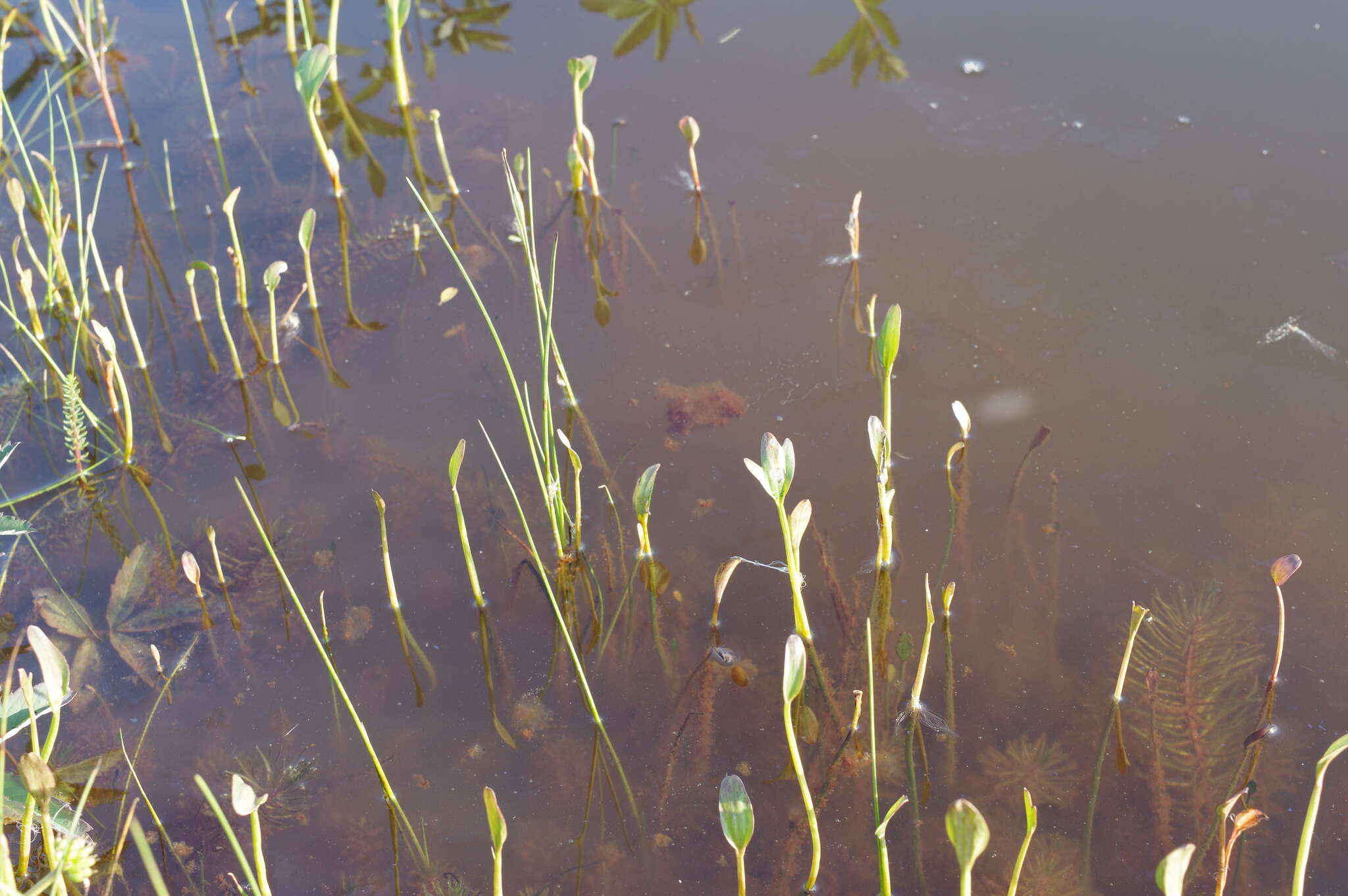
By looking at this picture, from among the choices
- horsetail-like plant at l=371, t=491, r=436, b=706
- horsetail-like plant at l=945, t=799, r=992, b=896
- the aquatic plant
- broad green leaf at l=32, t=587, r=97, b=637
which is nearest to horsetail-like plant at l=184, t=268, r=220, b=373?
broad green leaf at l=32, t=587, r=97, b=637

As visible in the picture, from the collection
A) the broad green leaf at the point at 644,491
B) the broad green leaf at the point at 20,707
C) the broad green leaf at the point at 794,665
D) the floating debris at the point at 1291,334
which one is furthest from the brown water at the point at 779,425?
the broad green leaf at the point at 794,665

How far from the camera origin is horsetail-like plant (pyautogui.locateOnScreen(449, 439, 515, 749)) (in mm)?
1548

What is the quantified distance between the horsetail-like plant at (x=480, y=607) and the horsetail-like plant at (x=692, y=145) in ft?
3.69

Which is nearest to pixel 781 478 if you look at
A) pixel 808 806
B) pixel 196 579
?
pixel 808 806

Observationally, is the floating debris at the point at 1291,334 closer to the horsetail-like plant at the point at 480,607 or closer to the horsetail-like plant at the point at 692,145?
the horsetail-like plant at the point at 692,145

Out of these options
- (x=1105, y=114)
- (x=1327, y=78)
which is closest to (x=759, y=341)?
(x=1105, y=114)

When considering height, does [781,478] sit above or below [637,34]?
below

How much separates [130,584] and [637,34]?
2265 millimetres

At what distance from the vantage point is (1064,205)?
2387 mm

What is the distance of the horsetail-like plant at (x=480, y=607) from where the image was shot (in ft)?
5.08

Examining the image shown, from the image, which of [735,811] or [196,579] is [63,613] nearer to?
[196,579]

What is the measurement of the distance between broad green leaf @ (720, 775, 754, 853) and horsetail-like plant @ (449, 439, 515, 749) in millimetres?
516

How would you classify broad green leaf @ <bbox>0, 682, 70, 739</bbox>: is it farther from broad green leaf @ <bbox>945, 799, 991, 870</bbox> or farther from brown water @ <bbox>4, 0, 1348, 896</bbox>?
broad green leaf @ <bbox>945, 799, 991, 870</bbox>

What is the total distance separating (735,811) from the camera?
114cm
